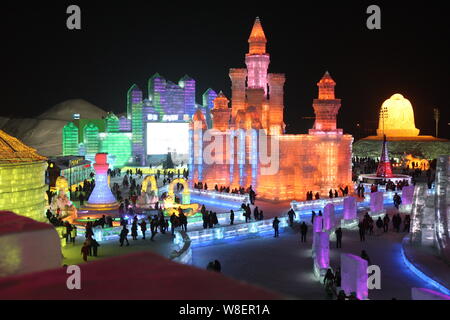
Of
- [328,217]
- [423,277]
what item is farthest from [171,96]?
[423,277]

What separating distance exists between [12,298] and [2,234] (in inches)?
136

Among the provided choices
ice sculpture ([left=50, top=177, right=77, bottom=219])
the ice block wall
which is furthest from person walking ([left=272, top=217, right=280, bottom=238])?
the ice block wall

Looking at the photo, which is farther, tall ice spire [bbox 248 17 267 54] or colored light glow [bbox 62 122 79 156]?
colored light glow [bbox 62 122 79 156]

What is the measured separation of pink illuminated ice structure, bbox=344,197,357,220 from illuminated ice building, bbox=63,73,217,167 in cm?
2974

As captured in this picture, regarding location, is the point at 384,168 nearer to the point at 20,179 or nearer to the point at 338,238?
the point at 338,238

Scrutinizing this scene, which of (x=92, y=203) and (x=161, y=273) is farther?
(x=92, y=203)

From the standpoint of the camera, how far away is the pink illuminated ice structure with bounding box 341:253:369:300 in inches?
464

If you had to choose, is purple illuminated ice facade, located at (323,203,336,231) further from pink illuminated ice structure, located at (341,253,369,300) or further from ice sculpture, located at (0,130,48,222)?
ice sculpture, located at (0,130,48,222)

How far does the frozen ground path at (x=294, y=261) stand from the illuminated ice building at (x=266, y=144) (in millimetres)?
8718

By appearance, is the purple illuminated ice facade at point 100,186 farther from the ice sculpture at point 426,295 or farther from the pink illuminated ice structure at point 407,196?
the ice sculpture at point 426,295

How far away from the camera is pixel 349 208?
21828 mm

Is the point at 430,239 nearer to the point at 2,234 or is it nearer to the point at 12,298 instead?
the point at 2,234

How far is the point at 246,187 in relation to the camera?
3033cm
